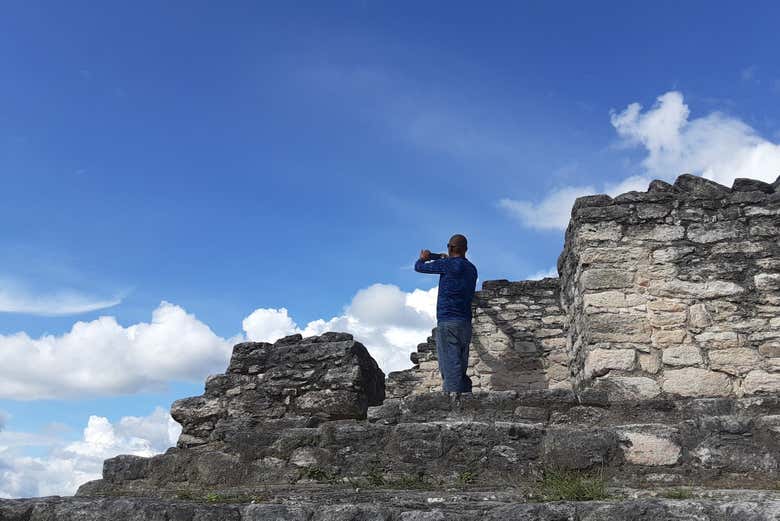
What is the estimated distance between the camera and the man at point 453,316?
6461 millimetres

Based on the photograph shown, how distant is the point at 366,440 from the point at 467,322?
7.71 ft

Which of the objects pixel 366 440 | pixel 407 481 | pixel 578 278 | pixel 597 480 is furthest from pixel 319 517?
pixel 578 278

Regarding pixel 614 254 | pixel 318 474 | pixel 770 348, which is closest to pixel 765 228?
pixel 770 348

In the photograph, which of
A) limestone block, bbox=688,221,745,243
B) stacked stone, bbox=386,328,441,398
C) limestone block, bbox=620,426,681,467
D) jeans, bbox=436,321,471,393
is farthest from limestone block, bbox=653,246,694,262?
stacked stone, bbox=386,328,441,398

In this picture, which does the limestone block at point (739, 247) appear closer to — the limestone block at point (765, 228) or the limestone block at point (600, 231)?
the limestone block at point (765, 228)

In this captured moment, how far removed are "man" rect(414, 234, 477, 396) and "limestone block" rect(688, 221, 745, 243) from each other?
199cm

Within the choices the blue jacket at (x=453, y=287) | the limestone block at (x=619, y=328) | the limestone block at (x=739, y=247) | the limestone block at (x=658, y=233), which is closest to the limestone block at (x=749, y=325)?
the limestone block at (x=739, y=247)

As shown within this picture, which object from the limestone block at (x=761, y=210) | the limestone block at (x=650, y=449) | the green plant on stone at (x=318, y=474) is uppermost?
the limestone block at (x=761, y=210)

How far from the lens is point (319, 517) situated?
→ 11.3 feet

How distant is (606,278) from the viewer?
20.0ft

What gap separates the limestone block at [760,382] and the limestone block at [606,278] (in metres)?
1.18

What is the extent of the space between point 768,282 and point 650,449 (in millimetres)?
2500

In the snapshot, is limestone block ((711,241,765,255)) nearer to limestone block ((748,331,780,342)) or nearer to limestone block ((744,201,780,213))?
limestone block ((744,201,780,213))

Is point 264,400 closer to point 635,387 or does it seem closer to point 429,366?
point 635,387
